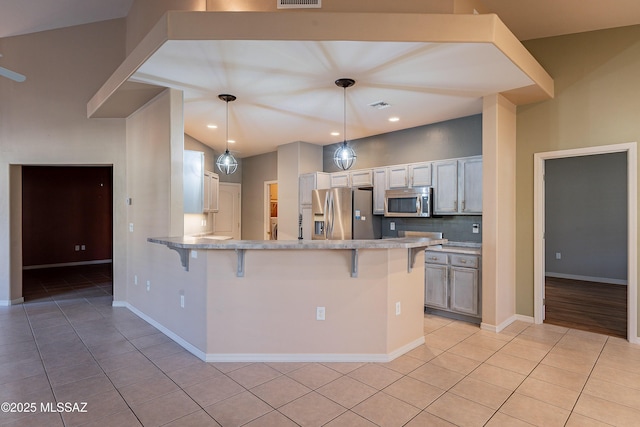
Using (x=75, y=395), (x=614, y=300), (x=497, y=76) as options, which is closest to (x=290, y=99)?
(x=497, y=76)

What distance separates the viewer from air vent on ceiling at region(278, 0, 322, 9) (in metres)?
2.80

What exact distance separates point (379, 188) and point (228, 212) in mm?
3868

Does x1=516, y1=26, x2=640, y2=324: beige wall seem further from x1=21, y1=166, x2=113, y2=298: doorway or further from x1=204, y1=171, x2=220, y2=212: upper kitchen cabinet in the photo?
x1=21, y1=166, x2=113, y2=298: doorway

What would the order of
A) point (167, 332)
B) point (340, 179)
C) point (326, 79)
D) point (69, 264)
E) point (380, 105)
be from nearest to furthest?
point (326, 79), point (167, 332), point (380, 105), point (340, 179), point (69, 264)

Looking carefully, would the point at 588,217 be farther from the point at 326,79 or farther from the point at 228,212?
the point at 228,212

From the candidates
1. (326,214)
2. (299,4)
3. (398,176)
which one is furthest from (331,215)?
(299,4)

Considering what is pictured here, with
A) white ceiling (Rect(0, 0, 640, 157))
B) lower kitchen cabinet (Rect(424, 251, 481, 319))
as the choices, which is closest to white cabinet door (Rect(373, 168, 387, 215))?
white ceiling (Rect(0, 0, 640, 157))

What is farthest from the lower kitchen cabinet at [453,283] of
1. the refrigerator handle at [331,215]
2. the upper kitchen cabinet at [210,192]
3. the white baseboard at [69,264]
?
the white baseboard at [69,264]

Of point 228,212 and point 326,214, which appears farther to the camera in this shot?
point 228,212

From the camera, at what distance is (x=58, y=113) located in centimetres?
509

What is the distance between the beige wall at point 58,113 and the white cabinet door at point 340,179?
11.1ft

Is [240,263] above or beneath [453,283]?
above

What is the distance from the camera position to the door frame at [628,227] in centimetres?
359

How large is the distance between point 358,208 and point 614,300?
165 inches
